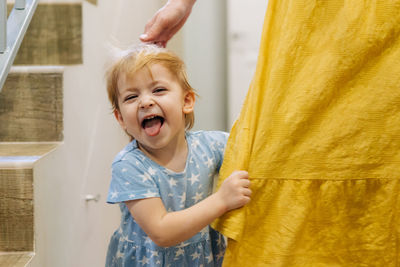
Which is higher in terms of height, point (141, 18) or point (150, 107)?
point (141, 18)

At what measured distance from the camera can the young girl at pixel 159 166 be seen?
908 mm

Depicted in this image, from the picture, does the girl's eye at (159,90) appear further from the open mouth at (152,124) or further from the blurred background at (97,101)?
the blurred background at (97,101)

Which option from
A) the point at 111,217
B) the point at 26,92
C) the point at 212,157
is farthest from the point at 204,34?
the point at 212,157

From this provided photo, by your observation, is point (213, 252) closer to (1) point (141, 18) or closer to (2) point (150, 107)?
(2) point (150, 107)

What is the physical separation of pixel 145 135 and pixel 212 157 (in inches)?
6.7

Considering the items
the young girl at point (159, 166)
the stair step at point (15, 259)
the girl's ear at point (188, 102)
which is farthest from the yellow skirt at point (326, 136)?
→ the stair step at point (15, 259)

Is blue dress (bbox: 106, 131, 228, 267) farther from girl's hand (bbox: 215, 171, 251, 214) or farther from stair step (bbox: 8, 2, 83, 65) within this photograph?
stair step (bbox: 8, 2, 83, 65)

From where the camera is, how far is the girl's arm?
77cm

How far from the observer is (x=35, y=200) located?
1080 millimetres

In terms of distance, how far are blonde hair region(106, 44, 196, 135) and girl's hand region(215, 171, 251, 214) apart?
1.00 ft

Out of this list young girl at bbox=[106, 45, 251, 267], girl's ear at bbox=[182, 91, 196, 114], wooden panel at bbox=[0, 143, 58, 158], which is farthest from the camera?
wooden panel at bbox=[0, 143, 58, 158]

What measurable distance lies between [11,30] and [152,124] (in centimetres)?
43

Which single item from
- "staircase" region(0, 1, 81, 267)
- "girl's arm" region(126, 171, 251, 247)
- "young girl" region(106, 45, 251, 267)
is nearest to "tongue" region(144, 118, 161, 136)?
"young girl" region(106, 45, 251, 267)

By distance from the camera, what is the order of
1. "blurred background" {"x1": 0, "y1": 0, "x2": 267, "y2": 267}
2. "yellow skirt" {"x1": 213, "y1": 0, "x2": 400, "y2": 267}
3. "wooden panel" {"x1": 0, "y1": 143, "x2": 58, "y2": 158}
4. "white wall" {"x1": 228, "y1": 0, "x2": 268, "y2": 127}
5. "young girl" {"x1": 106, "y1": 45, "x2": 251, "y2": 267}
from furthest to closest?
1. "white wall" {"x1": 228, "y1": 0, "x2": 268, "y2": 127}
2. "blurred background" {"x1": 0, "y1": 0, "x2": 267, "y2": 267}
3. "wooden panel" {"x1": 0, "y1": 143, "x2": 58, "y2": 158}
4. "young girl" {"x1": 106, "y1": 45, "x2": 251, "y2": 267}
5. "yellow skirt" {"x1": 213, "y1": 0, "x2": 400, "y2": 267}
